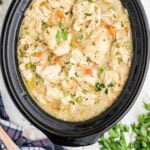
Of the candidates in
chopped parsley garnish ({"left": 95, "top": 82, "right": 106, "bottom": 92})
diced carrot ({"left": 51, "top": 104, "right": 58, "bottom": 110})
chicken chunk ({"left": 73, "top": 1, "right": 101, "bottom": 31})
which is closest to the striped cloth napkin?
diced carrot ({"left": 51, "top": 104, "right": 58, "bottom": 110})

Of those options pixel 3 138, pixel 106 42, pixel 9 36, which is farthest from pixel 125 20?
pixel 3 138

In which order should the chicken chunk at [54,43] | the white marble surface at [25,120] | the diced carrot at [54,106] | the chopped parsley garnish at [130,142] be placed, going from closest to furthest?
the chicken chunk at [54,43]
the diced carrot at [54,106]
the chopped parsley garnish at [130,142]
the white marble surface at [25,120]

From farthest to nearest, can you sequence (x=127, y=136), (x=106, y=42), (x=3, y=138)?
(x=127, y=136) → (x=3, y=138) → (x=106, y=42)

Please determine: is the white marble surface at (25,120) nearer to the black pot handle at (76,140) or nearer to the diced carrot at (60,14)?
the black pot handle at (76,140)

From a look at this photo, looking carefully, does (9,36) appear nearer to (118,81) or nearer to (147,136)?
(118,81)

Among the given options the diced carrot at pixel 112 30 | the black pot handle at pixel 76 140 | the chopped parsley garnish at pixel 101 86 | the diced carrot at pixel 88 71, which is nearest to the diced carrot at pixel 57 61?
the diced carrot at pixel 88 71

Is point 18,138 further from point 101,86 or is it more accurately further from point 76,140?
point 101,86

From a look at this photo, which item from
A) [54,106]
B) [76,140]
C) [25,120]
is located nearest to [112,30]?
[54,106]

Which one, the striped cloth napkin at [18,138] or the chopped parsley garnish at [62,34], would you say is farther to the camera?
the striped cloth napkin at [18,138]
